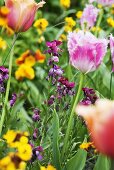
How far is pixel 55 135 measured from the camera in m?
1.51

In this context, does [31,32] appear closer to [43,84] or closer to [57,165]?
[43,84]

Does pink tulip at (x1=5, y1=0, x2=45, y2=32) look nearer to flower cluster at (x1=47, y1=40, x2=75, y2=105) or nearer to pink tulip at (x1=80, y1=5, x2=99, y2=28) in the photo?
flower cluster at (x1=47, y1=40, x2=75, y2=105)

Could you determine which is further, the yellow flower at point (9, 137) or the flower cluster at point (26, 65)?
the flower cluster at point (26, 65)

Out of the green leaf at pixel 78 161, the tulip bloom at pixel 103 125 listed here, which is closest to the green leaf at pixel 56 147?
the green leaf at pixel 78 161

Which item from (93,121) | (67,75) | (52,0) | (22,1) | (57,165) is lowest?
(57,165)

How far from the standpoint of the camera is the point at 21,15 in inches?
62.4

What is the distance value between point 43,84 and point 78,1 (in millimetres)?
2025

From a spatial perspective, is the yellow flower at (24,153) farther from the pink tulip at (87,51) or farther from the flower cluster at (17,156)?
the pink tulip at (87,51)

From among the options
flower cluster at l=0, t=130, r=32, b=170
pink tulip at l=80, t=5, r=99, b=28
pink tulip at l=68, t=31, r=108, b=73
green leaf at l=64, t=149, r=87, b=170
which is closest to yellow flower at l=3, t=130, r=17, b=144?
flower cluster at l=0, t=130, r=32, b=170

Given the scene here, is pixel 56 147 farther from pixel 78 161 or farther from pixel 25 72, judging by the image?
pixel 25 72

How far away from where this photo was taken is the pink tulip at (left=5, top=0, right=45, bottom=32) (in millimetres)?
1575

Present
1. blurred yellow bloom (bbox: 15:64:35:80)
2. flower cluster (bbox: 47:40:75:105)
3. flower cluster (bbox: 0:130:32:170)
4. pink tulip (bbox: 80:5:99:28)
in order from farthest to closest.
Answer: pink tulip (bbox: 80:5:99:28), flower cluster (bbox: 47:40:75:105), blurred yellow bloom (bbox: 15:64:35:80), flower cluster (bbox: 0:130:32:170)

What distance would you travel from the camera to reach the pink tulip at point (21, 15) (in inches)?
62.0

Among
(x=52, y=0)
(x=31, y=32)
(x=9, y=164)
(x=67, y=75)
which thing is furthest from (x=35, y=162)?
(x=52, y=0)
